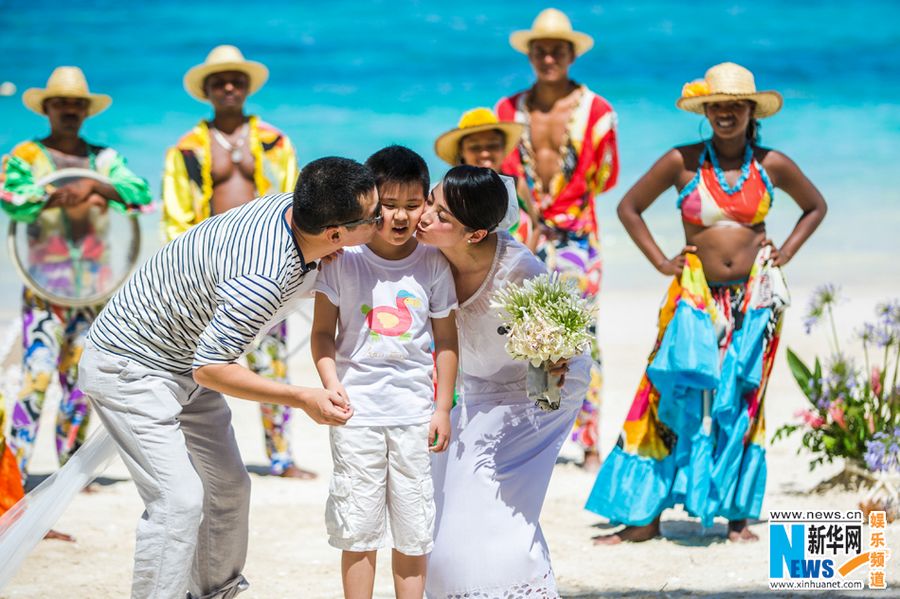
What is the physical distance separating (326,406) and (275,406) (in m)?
3.98

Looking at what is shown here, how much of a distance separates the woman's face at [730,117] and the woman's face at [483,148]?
1.54 metres

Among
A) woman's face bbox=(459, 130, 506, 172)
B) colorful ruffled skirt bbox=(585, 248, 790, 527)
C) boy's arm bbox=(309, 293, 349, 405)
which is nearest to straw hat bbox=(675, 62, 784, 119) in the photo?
colorful ruffled skirt bbox=(585, 248, 790, 527)

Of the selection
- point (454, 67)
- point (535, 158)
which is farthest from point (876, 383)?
point (454, 67)

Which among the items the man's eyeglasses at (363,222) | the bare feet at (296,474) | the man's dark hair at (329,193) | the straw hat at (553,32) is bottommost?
the bare feet at (296,474)

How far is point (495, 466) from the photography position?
4.38 meters

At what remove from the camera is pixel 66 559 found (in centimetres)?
562

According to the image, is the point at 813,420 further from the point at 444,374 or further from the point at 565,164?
the point at 444,374

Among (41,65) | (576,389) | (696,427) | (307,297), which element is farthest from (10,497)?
(41,65)

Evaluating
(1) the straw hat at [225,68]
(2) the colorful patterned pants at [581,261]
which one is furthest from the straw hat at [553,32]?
(1) the straw hat at [225,68]

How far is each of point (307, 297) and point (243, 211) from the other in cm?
38

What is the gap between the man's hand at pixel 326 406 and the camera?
12.0 feet

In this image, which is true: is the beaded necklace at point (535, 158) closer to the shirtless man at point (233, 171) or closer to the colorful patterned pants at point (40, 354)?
the shirtless man at point (233, 171)

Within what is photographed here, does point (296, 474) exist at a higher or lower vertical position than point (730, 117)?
lower

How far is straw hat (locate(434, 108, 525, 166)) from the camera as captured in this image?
7.00 meters
